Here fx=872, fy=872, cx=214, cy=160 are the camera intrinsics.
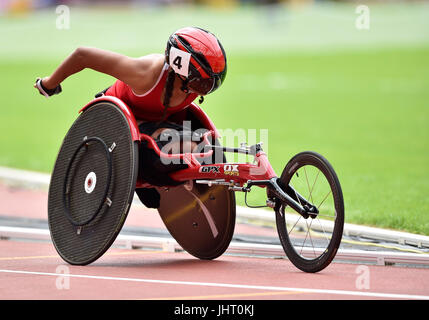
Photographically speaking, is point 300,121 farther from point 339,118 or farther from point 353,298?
point 353,298

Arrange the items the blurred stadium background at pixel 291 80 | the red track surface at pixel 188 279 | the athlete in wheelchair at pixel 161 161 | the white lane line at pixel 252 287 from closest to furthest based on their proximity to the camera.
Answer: the white lane line at pixel 252 287 → the red track surface at pixel 188 279 → the athlete in wheelchair at pixel 161 161 → the blurred stadium background at pixel 291 80

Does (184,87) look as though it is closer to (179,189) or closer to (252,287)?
(179,189)

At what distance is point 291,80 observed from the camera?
114ft

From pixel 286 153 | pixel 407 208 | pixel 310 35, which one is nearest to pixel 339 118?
pixel 286 153

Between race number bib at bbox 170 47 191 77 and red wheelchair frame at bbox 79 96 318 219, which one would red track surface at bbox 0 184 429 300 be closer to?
red wheelchair frame at bbox 79 96 318 219

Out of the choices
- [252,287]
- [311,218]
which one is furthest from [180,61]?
[252,287]

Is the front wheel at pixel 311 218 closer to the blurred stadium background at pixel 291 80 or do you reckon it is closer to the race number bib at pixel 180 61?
the race number bib at pixel 180 61

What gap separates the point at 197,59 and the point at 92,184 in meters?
1.37

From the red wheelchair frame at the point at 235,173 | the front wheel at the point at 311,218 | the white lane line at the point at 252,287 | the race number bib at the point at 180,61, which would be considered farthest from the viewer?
the race number bib at the point at 180,61

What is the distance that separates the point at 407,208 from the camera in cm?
1028

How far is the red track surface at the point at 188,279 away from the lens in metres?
5.98

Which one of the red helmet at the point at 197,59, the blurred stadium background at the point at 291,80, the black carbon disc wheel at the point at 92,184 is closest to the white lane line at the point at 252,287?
the black carbon disc wheel at the point at 92,184

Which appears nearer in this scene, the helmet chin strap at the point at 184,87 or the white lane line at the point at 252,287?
the white lane line at the point at 252,287
